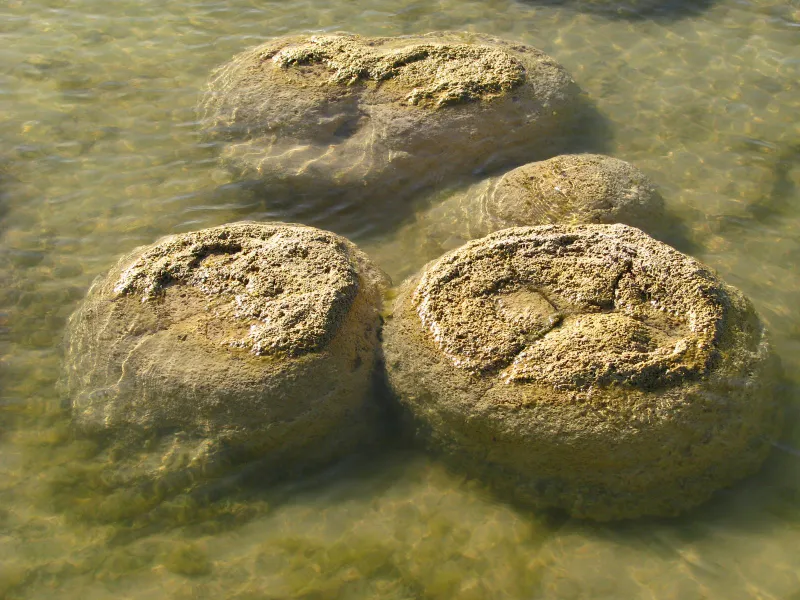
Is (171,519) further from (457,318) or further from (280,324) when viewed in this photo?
(457,318)

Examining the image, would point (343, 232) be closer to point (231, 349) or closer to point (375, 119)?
point (375, 119)

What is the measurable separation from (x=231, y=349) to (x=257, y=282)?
1.57 ft

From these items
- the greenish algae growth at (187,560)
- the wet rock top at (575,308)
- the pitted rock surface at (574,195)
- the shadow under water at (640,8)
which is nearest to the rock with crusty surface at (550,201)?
the pitted rock surface at (574,195)

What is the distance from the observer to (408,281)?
4965 millimetres

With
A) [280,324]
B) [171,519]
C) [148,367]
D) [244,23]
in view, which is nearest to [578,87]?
[244,23]

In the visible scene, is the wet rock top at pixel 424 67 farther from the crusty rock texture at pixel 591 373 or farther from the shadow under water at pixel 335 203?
the crusty rock texture at pixel 591 373

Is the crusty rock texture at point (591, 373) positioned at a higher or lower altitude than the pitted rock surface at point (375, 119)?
lower

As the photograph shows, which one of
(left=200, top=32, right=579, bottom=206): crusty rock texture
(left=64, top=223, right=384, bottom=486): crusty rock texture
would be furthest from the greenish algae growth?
(left=200, top=32, right=579, bottom=206): crusty rock texture

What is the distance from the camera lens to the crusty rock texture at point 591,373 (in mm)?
3887

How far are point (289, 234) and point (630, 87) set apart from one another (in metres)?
4.16

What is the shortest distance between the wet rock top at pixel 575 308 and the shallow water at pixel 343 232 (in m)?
0.77

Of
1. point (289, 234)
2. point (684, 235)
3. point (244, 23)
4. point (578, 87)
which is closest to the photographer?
point (289, 234)

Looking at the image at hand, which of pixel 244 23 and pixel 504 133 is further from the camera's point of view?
pixel 244 23

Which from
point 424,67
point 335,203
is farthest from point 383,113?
point 335,203
